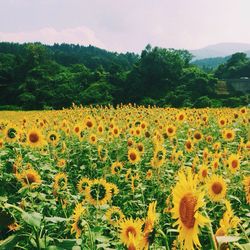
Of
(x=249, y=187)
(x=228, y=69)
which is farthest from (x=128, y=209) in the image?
(x=228, y=69)

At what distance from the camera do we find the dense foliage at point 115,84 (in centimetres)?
3688

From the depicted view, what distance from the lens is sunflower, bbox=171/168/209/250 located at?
143 centimetres

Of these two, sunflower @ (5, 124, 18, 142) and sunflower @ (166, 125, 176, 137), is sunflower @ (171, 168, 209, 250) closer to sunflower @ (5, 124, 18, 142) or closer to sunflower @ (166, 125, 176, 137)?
sunflower @ (5, 124, 18, 142)

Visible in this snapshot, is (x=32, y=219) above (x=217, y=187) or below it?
above

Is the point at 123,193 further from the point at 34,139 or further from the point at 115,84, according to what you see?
the point at 115,84

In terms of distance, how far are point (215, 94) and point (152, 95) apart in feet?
19.1

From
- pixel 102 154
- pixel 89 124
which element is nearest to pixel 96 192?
pixel 102 154

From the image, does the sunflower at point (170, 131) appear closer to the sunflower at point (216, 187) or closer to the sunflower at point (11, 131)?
the sunflower at point (11, 131)

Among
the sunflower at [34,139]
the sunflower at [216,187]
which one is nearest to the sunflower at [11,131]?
the sunflower at [34,139]

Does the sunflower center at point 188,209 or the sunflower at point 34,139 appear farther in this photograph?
the sunflower at point 34,139

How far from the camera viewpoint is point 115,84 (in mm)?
40625

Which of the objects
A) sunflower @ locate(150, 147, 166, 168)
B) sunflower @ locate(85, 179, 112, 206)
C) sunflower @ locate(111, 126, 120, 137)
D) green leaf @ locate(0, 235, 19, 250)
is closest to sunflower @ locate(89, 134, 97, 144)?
sunflower @ locate(111, 126, 120, 137)

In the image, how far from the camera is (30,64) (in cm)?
5059

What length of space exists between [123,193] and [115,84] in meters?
36.0
